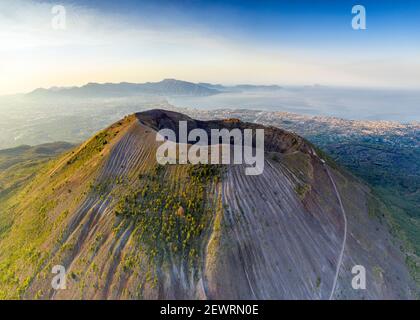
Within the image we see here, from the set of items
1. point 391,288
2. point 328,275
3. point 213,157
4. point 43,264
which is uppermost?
point 213,157

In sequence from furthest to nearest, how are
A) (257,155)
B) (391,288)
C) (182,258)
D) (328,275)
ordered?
(257,155), (391,288), (328,275), (182,258)

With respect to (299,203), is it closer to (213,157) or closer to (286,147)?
(213,157)

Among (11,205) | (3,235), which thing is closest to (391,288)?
(3,235)

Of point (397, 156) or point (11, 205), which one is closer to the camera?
point (11, 205)

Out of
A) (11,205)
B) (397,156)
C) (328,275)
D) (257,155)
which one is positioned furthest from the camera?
(397,156)

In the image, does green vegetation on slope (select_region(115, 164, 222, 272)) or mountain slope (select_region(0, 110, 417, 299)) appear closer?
mountain slope (select_region(0, 110, 417, 299))

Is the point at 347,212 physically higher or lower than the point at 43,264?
higher

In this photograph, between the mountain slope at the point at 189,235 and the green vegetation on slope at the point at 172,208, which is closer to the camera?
the mountain slope at the point at 189,235
